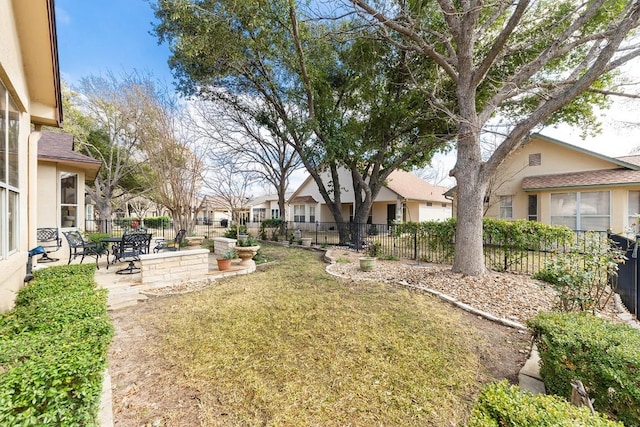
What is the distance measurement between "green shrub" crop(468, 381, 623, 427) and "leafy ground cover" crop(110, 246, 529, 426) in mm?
904

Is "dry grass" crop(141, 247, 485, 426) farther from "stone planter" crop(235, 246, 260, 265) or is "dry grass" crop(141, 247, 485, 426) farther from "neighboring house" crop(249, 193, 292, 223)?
"neighboring house" crop(249, 193, 292, 223)

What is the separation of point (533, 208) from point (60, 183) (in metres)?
22.2

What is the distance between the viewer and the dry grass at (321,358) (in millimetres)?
2443

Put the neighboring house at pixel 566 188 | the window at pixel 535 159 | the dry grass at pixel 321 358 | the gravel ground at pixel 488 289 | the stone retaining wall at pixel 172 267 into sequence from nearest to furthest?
the dry grass at pixel 321 358, the gravel ground at pixel 488 289, the stone retaining wall at pixel 172 267, the neighboring house at pixel 566 188, the window at pixel 535 159

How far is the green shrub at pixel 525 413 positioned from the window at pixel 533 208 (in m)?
16.1

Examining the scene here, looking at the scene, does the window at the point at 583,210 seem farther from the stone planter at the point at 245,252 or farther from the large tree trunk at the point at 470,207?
the stone planter at the point at 245,252

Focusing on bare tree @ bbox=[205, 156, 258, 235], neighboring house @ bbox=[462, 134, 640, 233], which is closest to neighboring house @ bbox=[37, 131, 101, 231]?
bare tree @ bbox=[205, 156, 258, 235]

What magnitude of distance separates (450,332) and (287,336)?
2601 mm

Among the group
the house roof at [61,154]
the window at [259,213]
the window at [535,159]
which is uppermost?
the window at [535,159]

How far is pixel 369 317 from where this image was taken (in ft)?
14.8

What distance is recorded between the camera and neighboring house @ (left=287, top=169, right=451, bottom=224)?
2030 centimetres

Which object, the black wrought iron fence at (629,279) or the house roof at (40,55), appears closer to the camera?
the house roof at (40,55)

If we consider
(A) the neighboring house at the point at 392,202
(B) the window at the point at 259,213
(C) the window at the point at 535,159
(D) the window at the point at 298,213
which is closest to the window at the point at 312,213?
(A) the neighboring house at the point at 392,202

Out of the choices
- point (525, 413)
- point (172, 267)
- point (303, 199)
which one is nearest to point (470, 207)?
point (525, 413)
